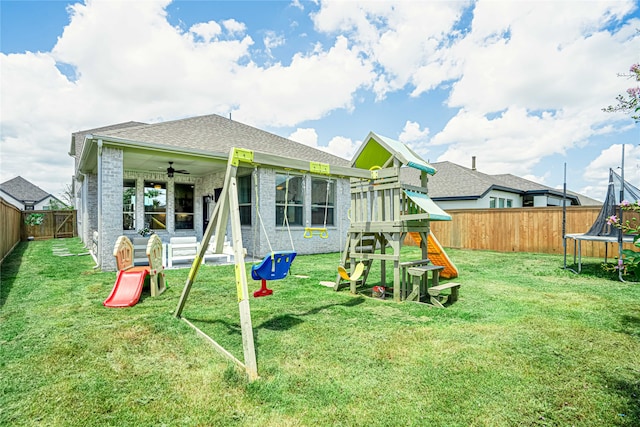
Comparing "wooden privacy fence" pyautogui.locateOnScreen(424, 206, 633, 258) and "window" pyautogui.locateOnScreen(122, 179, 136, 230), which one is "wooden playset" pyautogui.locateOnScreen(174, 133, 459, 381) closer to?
"window" pyautogui.locateOnScreen(122, 179, 136, 230)

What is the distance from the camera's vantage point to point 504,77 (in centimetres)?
1020

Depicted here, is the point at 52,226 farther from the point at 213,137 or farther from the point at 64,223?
the point at 213,137

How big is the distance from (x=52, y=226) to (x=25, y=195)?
1261 inches

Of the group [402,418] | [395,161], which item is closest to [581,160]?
[395,161]

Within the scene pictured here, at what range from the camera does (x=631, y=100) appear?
83.4 inches

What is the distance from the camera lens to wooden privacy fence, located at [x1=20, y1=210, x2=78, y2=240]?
1912 centimetres

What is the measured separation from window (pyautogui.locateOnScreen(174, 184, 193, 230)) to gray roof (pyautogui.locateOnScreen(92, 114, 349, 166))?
2791mm

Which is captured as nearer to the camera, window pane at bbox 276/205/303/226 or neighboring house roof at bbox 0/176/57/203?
window pane at bbox 276/205/303/226

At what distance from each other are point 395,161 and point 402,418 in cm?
431

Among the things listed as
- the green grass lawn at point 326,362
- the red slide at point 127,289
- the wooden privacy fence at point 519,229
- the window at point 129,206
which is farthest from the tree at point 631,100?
the window at point 129,206

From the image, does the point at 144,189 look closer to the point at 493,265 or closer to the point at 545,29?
the point at 493,265

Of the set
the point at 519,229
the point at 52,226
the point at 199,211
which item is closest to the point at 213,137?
the point at 199,211

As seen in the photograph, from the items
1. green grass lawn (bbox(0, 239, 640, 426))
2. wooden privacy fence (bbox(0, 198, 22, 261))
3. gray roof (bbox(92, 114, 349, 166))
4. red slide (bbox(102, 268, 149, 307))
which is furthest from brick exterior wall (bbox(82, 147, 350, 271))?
red slide (bbox(102, 268, 149, 307))

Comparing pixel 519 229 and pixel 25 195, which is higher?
pixel 25 195
